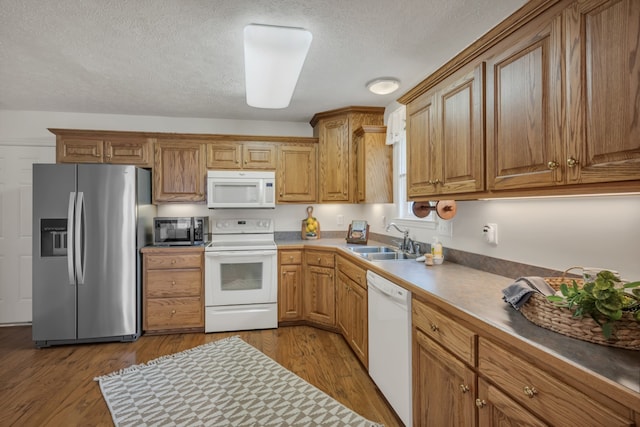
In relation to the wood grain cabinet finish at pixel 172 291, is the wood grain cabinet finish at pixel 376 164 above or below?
above

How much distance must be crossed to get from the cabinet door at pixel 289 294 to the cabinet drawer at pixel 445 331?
1993mm

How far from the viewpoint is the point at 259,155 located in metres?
3.70

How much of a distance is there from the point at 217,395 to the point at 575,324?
2094 mm

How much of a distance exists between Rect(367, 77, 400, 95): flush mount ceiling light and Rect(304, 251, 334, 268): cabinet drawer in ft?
5.29

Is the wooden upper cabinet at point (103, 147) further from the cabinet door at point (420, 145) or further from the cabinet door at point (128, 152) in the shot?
the cabinet door at point (420, 145)

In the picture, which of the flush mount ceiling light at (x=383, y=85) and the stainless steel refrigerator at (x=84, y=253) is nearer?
the flush mount ceiling light at (x=383, y=85)

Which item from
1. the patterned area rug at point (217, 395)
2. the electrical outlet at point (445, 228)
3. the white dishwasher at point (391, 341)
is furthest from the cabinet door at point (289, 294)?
the electrical outlet at point (445, 228)

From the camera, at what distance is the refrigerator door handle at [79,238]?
3.00 m

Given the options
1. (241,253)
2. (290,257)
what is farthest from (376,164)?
(241,253)

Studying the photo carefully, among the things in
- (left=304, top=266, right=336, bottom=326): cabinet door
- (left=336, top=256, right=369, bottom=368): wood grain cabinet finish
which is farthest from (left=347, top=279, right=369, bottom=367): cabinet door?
(left=304, top=266, right=336, bottom=326): cabinet door

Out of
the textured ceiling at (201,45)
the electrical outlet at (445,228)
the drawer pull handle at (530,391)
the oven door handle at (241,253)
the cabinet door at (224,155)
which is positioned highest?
the textured ceiling at (201,45)

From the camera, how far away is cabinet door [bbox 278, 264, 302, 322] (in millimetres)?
3469

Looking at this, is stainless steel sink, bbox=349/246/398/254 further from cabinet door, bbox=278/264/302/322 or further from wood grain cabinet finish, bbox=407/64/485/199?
wood grain cabinet finish, bbox=407/64/485/199

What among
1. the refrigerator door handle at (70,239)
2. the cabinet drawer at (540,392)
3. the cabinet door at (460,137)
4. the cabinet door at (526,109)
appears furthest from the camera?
the refrigerator door handle at (70,239)
